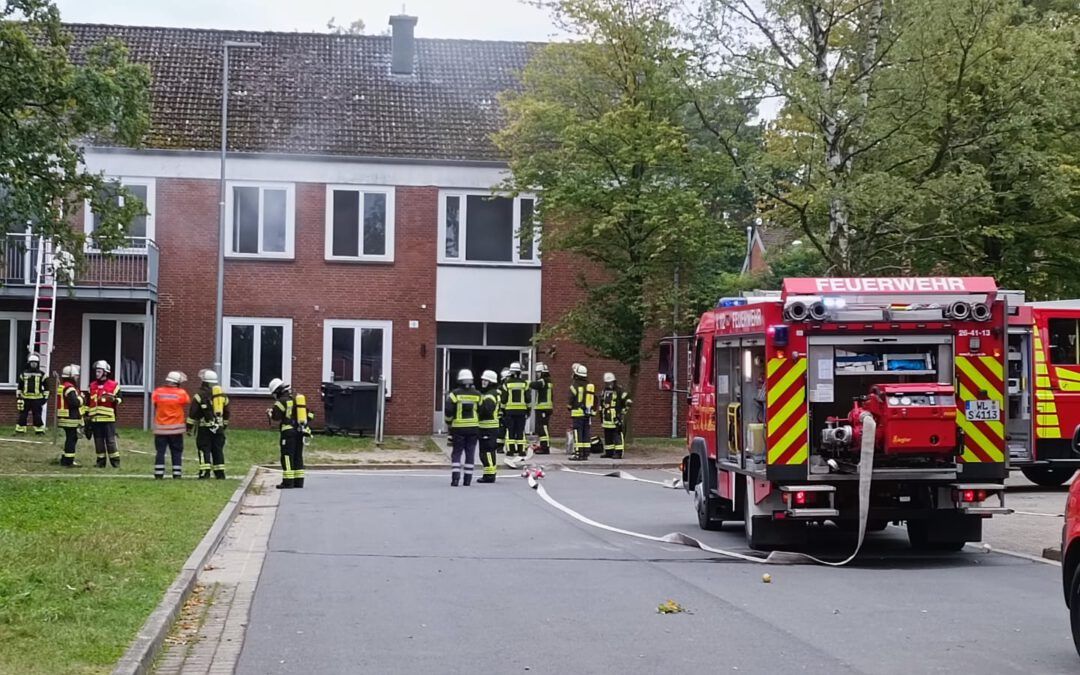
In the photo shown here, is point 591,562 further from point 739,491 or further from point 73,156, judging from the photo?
point 73,156

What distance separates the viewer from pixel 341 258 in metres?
34.6

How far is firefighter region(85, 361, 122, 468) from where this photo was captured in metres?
22.9

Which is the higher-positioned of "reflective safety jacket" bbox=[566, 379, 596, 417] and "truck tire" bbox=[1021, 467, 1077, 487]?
"reflective safety jacket" bbox=[566, 379, 596, 417]

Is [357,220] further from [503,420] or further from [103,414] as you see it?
[103,414]

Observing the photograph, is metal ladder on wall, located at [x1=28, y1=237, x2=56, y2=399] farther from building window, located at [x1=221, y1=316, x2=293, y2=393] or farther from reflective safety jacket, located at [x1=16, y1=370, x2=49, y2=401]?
building window, located at [x1=221, y1=316, x2=293, y2=393]

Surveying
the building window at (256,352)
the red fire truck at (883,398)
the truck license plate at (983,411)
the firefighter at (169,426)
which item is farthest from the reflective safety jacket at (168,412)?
the truck license plate at (983,411)

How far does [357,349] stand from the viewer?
34.6 m

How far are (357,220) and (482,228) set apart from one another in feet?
10.4

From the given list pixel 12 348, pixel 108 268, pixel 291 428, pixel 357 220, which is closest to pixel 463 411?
pixel 291 428

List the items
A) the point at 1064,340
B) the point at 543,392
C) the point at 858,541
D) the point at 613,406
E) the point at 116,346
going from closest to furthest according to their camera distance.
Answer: the point at 858,541
the point at 1064,340
the point at 613,406
the point at 543,392
the point at 116,346

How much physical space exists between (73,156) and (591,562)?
1089 cm

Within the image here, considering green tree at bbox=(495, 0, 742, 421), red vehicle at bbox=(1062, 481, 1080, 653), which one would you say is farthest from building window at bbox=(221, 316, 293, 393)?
red vehicle at bbox=(1062, 481, 1080, 653)

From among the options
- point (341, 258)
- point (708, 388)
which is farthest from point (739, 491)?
point (341, 258)

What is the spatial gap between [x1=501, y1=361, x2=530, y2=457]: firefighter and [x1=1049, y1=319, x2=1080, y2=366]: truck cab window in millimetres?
10362
